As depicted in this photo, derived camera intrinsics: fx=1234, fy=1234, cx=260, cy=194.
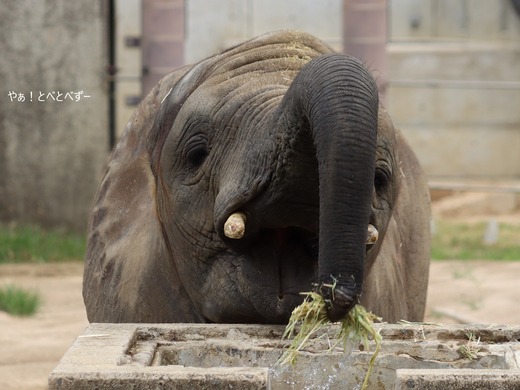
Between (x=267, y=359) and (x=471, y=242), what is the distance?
7574 millimetres

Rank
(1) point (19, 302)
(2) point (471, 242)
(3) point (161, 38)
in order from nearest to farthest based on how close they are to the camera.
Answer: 1. (1) point (19, 302)
2. (3) point (161, 38)
3. (2) point (471, 242)

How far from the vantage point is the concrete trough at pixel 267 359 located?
7.86 feet

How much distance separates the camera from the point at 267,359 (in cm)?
284

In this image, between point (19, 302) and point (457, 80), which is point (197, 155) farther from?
point (457, 80)

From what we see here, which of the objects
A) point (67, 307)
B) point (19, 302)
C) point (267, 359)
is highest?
point (267, 359)

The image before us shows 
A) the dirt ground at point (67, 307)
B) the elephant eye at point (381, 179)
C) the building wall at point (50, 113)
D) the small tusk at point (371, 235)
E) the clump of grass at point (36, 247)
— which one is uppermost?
the elephant eye at point (381, 179)

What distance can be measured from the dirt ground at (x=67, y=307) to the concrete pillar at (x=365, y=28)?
2.07 metres

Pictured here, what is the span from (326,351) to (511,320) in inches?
146

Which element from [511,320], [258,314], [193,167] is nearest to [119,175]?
[193,167]

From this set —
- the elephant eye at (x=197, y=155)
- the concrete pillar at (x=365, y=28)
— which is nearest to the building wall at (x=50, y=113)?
the concrete pillar at (x=365, y=28)

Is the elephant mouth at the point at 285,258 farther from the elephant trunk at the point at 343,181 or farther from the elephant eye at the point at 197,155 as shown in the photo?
the elephant trunk at the point at 343,181

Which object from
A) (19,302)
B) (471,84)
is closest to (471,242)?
(471,84)

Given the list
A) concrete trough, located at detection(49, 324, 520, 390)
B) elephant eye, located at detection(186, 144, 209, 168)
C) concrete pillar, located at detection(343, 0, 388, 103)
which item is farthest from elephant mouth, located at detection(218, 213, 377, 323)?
concrete pillar, located at detection(343, 0, 388, 103)

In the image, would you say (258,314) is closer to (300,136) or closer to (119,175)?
(300,136)
